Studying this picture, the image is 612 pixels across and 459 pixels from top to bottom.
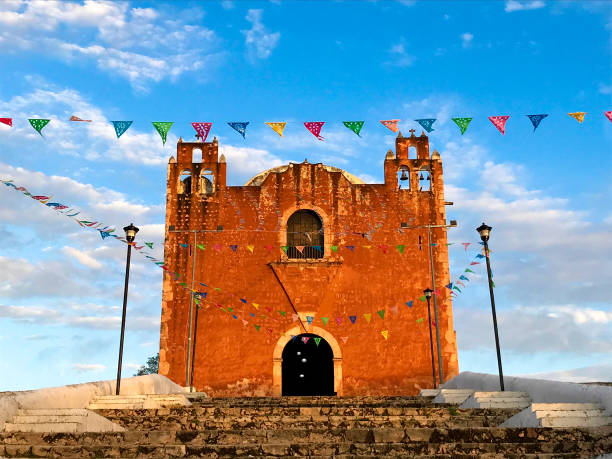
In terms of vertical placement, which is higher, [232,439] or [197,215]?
[197,215]

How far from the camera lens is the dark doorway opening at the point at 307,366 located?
1742 centimetres

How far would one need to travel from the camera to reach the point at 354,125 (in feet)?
46.4

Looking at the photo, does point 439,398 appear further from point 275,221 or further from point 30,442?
point 275,221

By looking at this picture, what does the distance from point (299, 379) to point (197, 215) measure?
6198 millimetres

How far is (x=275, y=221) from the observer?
1800cm

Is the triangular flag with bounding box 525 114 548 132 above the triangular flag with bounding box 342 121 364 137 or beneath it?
beneath

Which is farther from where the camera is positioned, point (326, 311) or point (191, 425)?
point (326, 311)

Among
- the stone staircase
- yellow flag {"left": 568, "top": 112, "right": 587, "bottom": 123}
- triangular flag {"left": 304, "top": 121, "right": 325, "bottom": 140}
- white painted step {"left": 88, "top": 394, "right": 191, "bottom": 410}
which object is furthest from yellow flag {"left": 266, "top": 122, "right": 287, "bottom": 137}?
the stone staircase

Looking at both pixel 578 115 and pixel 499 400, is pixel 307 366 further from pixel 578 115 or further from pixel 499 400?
pixel 578 115

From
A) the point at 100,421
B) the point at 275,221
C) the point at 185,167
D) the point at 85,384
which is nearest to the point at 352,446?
the point at 100,421

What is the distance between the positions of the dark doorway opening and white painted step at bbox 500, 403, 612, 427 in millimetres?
11109

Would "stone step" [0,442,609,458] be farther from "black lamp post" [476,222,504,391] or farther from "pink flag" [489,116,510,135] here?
"pink flag" [489,116,510,135]

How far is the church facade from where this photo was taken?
16.8 meters

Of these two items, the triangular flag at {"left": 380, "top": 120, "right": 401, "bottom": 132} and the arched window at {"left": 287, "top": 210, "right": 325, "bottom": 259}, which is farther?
the arched window at {"left": 287, "top": 210, "right": 325, "bottom": 259}
